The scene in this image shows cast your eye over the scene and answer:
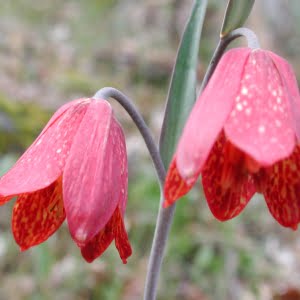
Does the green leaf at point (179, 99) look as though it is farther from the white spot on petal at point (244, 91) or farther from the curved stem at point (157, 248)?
the white spot on petal at point (244, 91)

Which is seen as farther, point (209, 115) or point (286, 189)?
point (286, 189)

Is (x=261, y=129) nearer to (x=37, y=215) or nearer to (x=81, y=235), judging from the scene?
(x=81, y=235)

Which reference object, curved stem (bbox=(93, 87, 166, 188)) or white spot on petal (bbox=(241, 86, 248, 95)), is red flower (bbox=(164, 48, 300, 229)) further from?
curved stem (bbox=(93, 87, 166, 188))

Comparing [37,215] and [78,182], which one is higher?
[78,182]

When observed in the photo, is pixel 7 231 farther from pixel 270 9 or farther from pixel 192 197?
pixel 270 9

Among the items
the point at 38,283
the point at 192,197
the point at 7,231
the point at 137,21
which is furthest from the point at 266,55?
the point at 137,21

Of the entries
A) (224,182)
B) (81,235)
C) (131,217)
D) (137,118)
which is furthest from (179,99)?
(131,217)
